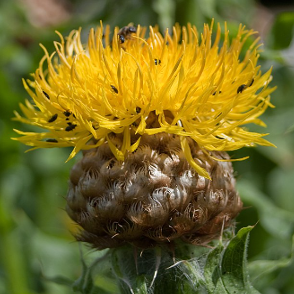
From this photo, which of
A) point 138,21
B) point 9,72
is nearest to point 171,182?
point 138,21

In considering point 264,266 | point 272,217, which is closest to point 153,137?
point 264,266

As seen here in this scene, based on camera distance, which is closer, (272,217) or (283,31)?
(272,217)

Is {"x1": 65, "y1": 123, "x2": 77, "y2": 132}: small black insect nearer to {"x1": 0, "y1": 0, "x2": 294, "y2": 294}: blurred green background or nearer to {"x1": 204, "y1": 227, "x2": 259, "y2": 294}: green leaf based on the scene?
{"x1": 0, "y1": 0, "x2": 294, "y2": 294}: blurred green background

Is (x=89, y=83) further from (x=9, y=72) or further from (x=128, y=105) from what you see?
(x=9, y=72)

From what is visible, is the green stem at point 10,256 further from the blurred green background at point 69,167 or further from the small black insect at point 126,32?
the small black insect at point 126,32

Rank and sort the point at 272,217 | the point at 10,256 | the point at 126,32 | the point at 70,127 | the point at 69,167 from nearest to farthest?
the point at 70,127, the point at 126,32, the point at 272,217, the point at 10,256, the point at 69,167

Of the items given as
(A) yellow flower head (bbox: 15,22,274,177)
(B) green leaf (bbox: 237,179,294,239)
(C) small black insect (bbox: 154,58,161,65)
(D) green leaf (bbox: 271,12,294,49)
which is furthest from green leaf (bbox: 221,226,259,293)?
(D) green leaf (bbox: 271,12,294,49)

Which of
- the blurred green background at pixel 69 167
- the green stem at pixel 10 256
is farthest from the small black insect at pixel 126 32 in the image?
the green stem at pixel 10 256

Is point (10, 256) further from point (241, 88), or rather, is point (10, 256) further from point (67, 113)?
point (241, 88)
